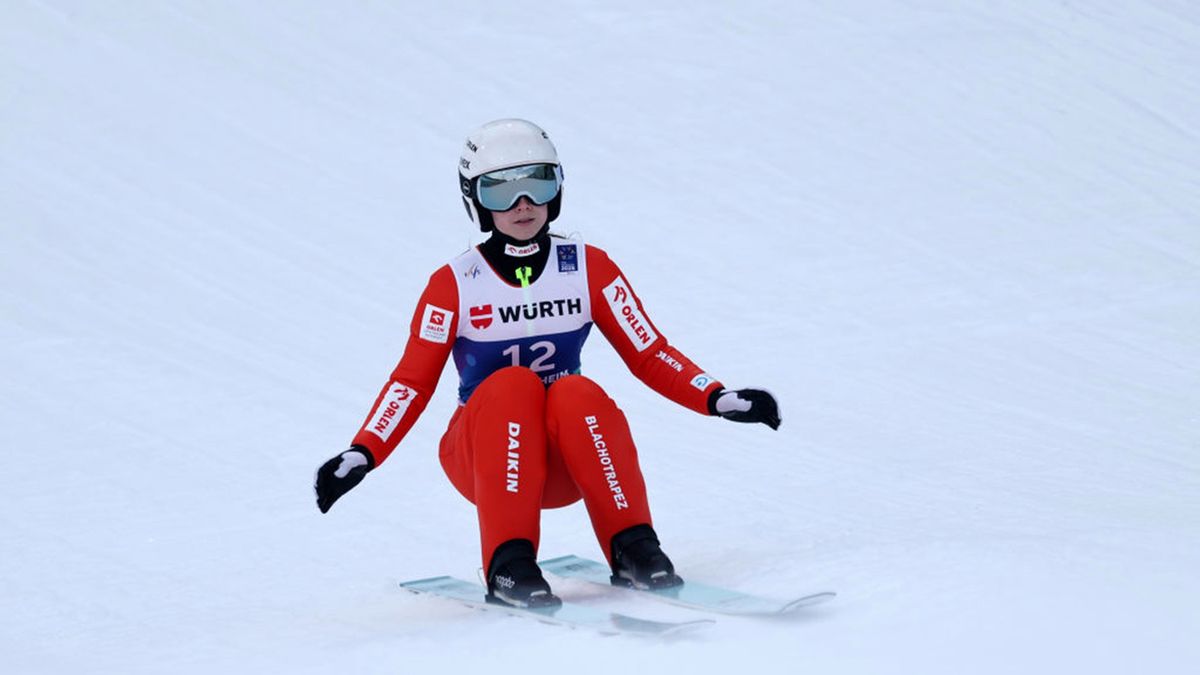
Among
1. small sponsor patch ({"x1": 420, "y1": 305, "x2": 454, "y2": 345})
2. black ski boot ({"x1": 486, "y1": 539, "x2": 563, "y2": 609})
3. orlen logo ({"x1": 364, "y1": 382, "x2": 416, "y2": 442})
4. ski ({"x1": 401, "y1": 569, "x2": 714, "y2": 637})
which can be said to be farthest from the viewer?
small sponsor patch ({"x1": 420, "y1": 305, "x2": 454, "y2": 345})

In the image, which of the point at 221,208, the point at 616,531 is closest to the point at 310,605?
the point at 616,531

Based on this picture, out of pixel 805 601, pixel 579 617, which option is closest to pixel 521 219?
pixel 579 617

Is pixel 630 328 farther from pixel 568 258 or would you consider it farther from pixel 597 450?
pixel 597 450

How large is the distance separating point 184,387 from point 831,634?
4.22m

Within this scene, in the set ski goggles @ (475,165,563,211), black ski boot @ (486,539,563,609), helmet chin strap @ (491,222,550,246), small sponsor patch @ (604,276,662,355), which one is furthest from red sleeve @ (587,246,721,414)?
black ski boot @ (486,539,563,609)

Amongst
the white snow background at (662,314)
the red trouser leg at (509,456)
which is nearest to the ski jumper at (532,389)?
the red trouser leg at (509,456)

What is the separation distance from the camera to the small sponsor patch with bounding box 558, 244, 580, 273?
459 cm

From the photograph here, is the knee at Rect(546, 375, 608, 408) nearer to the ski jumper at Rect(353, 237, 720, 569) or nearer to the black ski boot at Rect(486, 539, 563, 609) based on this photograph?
the ski jumper at Rect(353, 237, 720, 569)

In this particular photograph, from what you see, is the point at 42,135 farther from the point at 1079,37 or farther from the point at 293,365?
the point at 1079,37

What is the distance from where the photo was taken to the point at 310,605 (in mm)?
4785

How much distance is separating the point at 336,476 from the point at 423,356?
42 centimetres

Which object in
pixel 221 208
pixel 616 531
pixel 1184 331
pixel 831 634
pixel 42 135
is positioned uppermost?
pixel 42 135

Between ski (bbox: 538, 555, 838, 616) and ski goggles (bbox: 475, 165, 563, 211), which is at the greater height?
ski goggles (bbox: 475, 165, 563, 211)

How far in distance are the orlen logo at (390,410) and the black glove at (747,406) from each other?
2.51 feet
